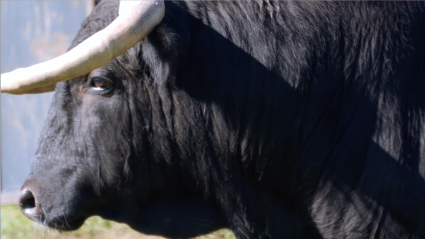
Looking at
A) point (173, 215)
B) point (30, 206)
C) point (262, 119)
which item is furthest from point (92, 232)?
point (262, 119)

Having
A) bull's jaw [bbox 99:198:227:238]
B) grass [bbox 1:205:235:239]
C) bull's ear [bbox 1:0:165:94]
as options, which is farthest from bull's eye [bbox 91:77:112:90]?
grass [bbox 1:205:235:239]

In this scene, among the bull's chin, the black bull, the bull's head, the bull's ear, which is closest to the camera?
the bull's ear

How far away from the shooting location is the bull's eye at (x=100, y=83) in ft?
10.6

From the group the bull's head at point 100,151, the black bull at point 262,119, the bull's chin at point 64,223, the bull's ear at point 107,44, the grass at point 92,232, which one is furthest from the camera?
the grass at point 92,232

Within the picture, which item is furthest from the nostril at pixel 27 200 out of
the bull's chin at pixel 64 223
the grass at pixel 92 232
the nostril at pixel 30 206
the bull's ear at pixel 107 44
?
the grass at pixel 92 232

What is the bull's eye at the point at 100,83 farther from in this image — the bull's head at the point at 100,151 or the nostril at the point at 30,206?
the nostril at the point at 30,206

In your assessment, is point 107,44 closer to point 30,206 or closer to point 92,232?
point 30,206

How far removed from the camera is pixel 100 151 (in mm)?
3260

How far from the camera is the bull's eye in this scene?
3.23 m

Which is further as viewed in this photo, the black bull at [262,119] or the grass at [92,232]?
the grass at [92,232]

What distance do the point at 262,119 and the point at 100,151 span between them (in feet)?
2.97

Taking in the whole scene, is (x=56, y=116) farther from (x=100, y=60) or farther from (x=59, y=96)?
(x=100, y=60)

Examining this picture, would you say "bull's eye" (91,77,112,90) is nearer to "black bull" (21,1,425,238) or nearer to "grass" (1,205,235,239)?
"black bull" (21,1,425,238)

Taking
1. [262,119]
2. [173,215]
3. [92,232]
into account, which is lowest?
[92,232]
